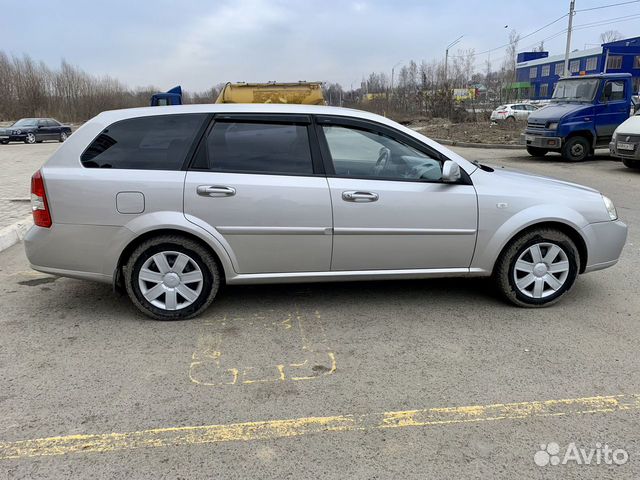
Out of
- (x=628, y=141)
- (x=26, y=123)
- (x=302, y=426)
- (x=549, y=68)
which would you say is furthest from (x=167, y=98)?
(x=549, y=68)

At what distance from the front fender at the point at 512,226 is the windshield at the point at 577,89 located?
483 inches

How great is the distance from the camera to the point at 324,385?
10.5 feet

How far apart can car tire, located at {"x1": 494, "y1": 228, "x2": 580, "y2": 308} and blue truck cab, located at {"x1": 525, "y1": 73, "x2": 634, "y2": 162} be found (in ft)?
37.7

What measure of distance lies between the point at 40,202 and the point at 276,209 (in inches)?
71.6

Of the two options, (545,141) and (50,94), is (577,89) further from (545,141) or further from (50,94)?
(50,94)

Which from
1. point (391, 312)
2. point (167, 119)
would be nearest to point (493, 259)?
point (391, 312)

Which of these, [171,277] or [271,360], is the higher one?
[171,277]

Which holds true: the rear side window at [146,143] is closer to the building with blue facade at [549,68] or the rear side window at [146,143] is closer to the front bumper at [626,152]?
the front bumper at [626,152]

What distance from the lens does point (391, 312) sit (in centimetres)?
432

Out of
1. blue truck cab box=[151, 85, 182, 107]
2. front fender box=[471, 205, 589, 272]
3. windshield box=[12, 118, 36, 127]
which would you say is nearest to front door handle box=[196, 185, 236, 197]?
front fender box=[471, 205, 589, 272]

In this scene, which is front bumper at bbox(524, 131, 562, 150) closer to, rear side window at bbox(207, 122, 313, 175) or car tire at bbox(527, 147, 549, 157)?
car tire at bbox(527, 147, 549, 157)

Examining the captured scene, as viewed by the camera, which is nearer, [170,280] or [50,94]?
[170,280]

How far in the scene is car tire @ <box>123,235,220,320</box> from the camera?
3.98 metres

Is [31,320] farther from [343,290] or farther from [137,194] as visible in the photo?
[343,290]
